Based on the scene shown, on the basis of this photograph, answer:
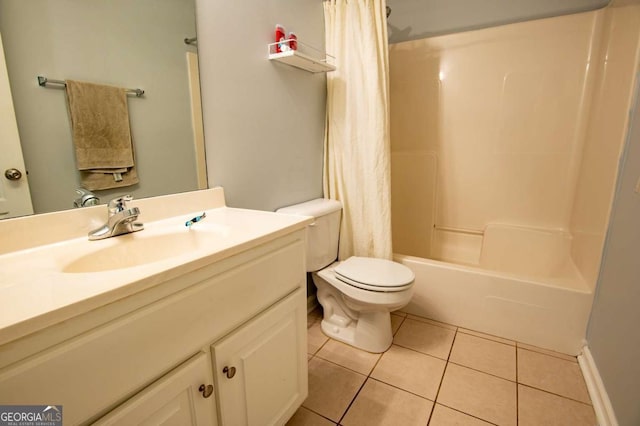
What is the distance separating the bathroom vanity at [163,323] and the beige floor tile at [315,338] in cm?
53

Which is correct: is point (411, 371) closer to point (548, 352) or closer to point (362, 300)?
point (362, 300)

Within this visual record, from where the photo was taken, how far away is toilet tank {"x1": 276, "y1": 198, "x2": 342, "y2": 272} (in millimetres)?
1651

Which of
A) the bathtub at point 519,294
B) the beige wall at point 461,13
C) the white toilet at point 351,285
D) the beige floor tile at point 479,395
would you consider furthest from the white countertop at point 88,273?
the beige wall at point 461,13

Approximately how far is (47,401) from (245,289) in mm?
436

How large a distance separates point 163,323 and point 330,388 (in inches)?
40.5

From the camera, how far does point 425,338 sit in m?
1.74

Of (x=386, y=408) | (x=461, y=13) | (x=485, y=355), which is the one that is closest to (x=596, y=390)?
(x=485, y=355)

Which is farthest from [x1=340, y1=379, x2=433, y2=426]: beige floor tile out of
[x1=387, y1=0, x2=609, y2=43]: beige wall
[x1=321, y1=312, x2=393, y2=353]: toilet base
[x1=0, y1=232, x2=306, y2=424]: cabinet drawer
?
[x1=387, y1=0, x2=609, y2=43]: beige wall

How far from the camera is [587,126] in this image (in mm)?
1918

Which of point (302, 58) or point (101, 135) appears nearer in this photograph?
point (101, 135)

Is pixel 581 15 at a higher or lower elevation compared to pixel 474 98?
higher

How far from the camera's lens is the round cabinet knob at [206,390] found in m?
0.74

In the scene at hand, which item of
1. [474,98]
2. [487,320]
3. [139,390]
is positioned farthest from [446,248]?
[139,390]

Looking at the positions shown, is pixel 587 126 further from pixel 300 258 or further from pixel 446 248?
pixel 300 258
